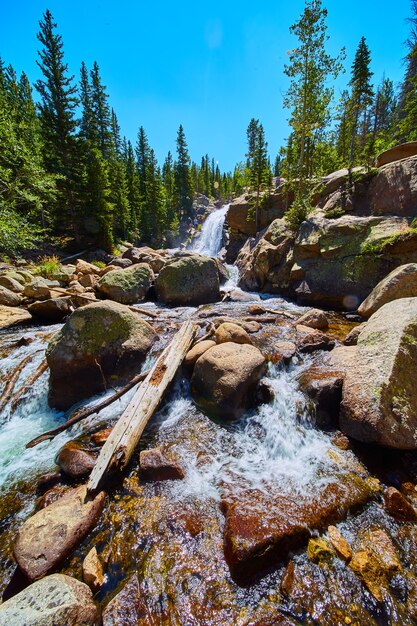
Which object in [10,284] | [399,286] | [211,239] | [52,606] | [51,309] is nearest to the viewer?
[52,606]

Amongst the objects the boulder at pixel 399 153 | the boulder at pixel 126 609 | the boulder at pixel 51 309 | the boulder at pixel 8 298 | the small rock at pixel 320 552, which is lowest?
the small rock at pixel 320 552

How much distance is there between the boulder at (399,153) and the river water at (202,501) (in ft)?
41.9

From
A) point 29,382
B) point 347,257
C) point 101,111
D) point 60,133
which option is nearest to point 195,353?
point 29,382

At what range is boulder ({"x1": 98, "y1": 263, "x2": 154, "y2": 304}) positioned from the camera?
1114cm

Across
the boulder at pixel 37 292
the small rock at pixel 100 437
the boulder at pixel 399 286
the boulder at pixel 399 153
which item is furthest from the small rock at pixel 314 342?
the boulder at pixel 399 153

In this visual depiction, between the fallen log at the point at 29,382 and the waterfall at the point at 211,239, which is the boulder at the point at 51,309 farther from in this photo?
the waterfall at the point at 211,239

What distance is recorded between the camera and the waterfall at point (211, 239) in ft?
112

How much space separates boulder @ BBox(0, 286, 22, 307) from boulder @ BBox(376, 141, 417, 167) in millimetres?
18405

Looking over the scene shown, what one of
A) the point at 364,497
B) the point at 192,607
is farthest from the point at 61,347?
the point at 364,497

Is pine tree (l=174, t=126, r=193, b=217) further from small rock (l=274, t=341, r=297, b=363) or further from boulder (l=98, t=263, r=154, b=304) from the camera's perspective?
small rock (l=274, t=341, r=297, b=363)

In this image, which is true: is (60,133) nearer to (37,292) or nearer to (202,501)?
(37,292)

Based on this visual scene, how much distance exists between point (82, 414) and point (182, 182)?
53232 millimetres

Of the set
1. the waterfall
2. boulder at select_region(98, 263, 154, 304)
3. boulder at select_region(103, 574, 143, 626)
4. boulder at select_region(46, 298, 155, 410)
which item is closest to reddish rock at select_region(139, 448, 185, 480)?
boulder at select_region(103, 574, 143, 626)

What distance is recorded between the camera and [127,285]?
37.6 feet
